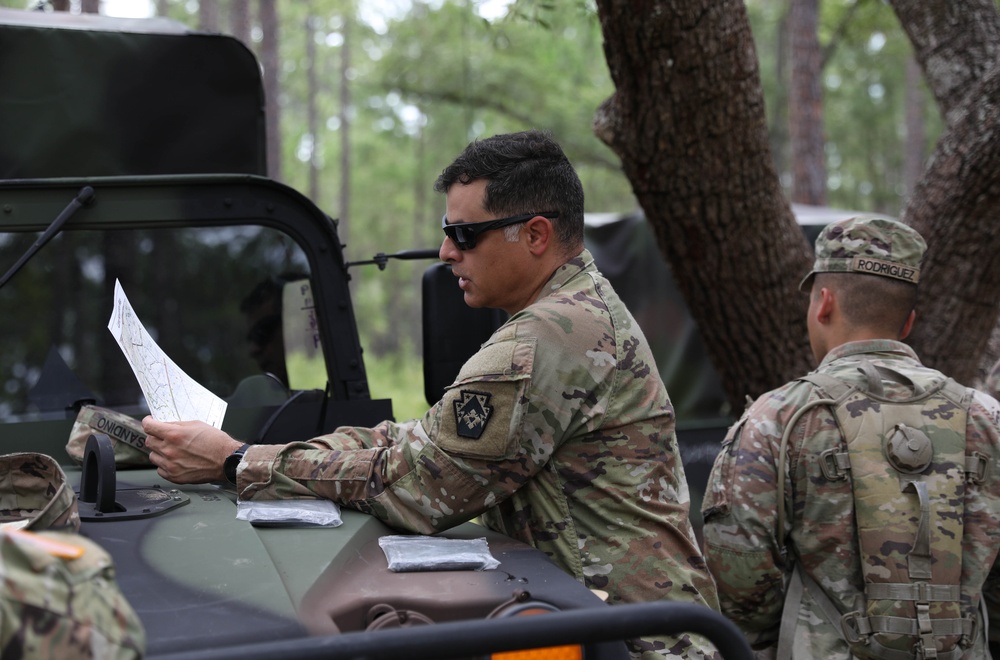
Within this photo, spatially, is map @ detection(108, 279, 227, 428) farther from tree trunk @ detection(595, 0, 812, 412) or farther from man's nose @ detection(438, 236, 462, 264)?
tree trunk @ detection(595, 0, 812, 412)

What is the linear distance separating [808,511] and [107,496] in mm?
1700

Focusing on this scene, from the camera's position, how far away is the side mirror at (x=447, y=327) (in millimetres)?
3002

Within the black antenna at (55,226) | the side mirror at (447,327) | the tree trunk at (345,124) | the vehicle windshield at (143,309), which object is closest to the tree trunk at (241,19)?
the tree trunk at (345,124)

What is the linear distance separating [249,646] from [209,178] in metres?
1.94

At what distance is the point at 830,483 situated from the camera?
8.73 feet

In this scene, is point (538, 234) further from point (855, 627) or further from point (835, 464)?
point (855, 627)

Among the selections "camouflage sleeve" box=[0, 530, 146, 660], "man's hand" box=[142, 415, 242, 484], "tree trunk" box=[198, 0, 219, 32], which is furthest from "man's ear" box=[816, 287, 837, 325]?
"tree trunk" box=[198, 0, 219, 32]

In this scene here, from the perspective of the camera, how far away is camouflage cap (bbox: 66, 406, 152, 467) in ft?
8.71

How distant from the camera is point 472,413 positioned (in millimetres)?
2107

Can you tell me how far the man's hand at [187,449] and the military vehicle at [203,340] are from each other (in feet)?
0.20

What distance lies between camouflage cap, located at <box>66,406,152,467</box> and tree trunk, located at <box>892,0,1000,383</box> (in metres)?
3.38

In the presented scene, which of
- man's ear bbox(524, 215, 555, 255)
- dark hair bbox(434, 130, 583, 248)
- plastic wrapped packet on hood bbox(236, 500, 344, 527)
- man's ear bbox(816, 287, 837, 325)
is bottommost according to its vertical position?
plastic wrapped packet on hood bbox(236, 500, 344, 527)

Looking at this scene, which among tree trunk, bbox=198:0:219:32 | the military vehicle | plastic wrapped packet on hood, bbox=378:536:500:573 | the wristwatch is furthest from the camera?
tree trunk, bbox=198:0:219:32

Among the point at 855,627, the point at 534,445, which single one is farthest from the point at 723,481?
the point at 534,445
